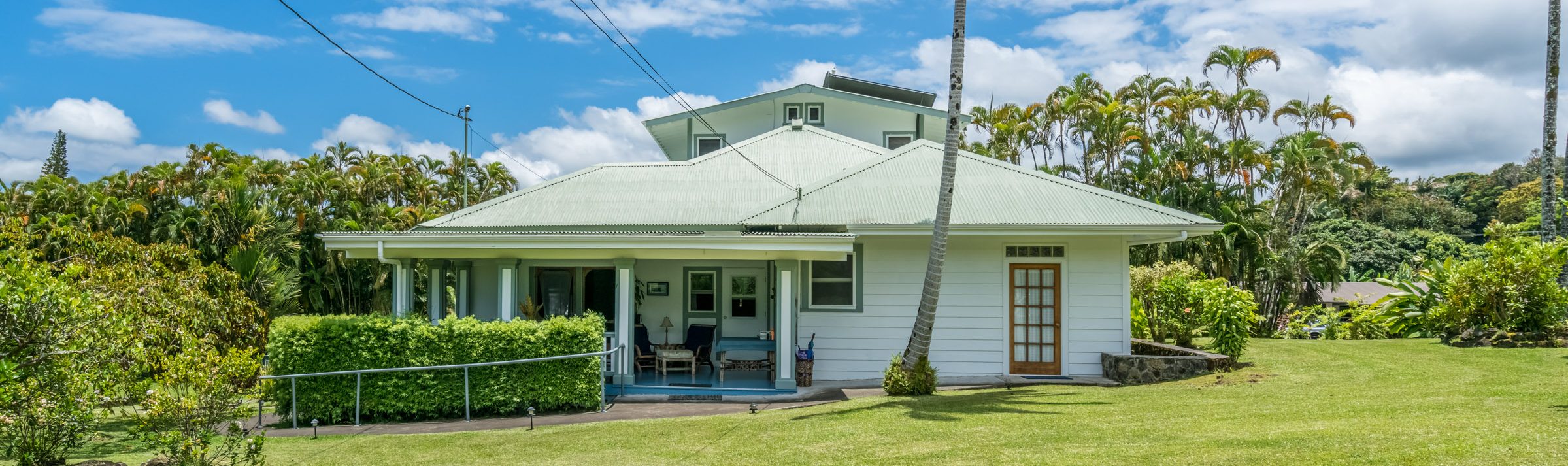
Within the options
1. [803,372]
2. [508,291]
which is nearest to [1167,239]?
[803,372]

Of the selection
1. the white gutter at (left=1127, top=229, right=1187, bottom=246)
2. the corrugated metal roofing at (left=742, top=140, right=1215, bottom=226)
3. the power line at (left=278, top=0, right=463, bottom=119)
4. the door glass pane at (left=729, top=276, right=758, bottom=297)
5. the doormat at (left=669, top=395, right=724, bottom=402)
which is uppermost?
the power line at (left=278, top=0, right=463, bottom=119)

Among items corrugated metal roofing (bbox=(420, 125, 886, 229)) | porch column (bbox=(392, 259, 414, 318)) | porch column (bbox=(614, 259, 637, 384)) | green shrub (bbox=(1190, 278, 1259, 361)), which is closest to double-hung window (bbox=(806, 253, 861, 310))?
corrugated metal roofing (bbox=(420, 125, 886, 229))

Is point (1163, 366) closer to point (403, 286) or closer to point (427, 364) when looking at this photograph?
point (427, 364)

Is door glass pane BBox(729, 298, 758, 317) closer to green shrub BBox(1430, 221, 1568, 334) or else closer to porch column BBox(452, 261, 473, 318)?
porch column BBox(452, 261, 473, 318)

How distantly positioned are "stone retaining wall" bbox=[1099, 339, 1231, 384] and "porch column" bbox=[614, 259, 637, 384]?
713 cm

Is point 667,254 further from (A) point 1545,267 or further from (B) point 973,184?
(A) point 1545,267

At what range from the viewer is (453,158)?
151 ft

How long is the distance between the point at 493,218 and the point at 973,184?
28.1ft

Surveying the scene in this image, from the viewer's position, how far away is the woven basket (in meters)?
13.7

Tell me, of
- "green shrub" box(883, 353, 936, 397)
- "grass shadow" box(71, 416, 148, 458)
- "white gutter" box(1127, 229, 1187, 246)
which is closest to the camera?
"grass shadow" box(71, 416, 148, 458)

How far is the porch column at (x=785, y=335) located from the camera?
13359 millimetres

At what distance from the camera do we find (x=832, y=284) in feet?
49.1

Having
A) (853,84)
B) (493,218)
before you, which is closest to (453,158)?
(853,84)

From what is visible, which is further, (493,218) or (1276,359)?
(493,218)
